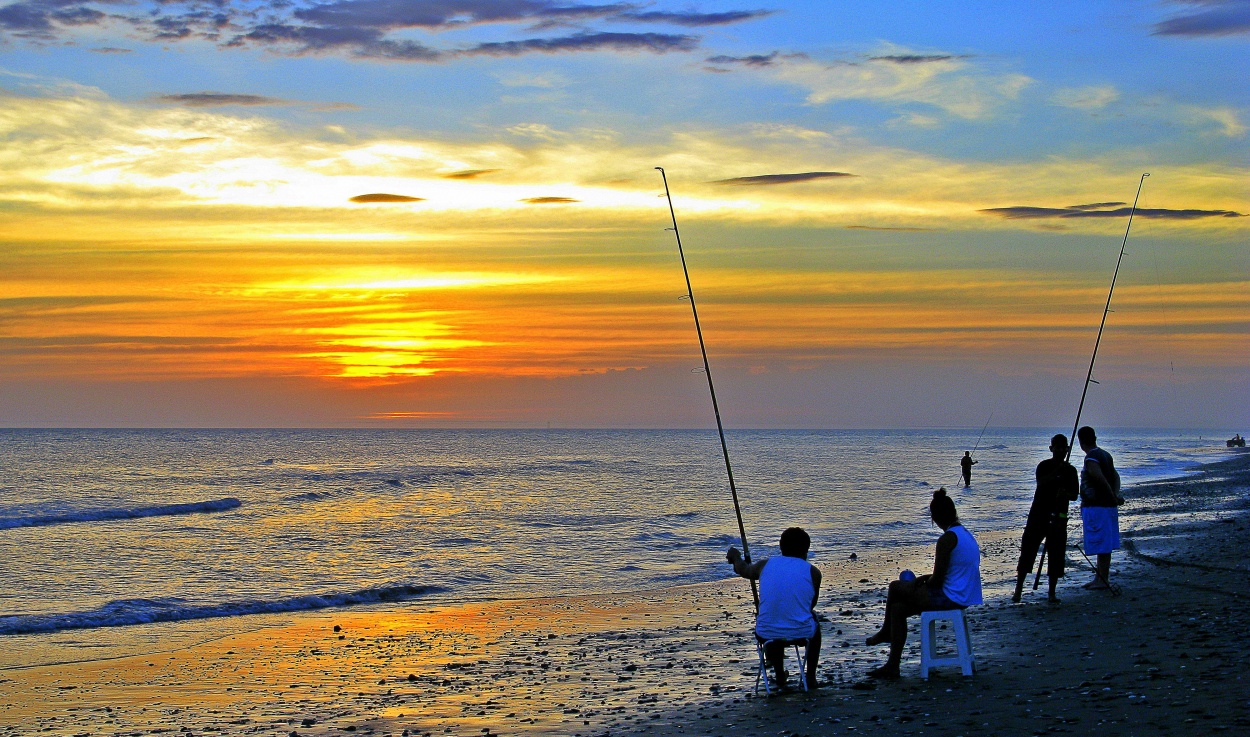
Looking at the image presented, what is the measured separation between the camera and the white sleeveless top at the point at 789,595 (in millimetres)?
7266

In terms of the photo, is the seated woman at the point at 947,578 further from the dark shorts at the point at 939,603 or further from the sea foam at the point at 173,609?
the sea foam at the point at 173,609

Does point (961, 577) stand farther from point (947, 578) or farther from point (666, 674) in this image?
point (666, 674)

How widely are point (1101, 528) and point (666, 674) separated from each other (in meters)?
4.96

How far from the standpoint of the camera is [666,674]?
9172 millimetres

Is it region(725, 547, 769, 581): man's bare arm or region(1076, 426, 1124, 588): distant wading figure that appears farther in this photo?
region(1076, 426, 1124, 588): distant wading figure

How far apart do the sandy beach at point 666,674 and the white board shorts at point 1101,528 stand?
55 centimetres

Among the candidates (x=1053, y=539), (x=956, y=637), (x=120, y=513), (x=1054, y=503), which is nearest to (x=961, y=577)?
(x=956, y=637)

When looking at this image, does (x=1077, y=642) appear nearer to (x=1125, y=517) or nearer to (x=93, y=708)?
(x=93, y=708)

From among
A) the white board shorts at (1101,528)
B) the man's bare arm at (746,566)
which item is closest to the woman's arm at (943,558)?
the man's bare arm at (746,566)

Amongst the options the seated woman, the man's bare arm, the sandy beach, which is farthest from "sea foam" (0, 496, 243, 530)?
the seated woman

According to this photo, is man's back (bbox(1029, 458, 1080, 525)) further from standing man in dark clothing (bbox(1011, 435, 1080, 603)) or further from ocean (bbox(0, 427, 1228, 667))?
ocean (bbox(0, 427, 1228, 667))

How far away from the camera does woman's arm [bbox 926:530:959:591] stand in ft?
24.6

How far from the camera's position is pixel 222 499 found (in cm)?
3966

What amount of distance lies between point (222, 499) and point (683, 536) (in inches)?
883
